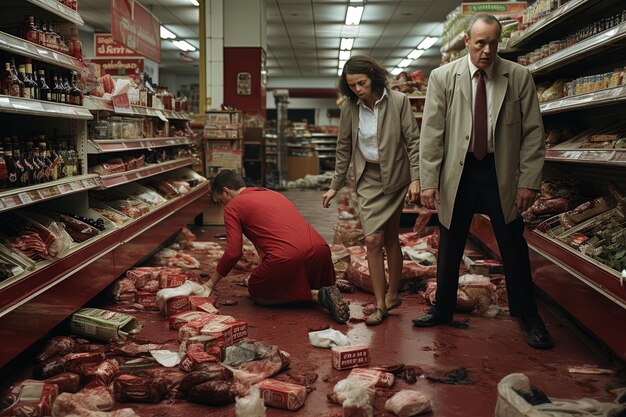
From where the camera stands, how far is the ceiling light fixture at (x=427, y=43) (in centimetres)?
1911

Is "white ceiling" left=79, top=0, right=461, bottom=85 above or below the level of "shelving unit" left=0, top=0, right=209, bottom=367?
above

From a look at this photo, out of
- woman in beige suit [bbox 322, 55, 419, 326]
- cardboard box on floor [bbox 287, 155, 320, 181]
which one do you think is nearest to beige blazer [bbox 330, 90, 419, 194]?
woman in beige suit [bbox 322, 55, 419, 326]

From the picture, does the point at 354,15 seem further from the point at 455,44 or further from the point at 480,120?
the point at 480,120

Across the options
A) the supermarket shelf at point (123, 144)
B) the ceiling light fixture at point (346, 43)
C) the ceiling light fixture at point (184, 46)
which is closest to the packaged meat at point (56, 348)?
the supermarket shelf at point (123, 144)

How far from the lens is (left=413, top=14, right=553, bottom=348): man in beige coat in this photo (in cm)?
365

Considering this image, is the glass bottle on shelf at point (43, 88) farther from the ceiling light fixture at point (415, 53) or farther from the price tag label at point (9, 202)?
the ceiling light fixture at point (415, 53)

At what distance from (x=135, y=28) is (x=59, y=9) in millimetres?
2986

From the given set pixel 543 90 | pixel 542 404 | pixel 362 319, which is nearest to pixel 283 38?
pixel 543 90

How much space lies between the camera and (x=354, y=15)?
616 inches

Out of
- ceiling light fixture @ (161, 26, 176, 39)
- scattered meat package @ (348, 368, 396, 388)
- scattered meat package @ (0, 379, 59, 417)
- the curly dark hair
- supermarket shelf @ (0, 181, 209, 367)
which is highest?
ceiling light fixture @ (161, 26, 176, 39)

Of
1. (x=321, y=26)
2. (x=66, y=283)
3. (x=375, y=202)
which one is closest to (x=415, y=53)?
(x=321, y=26)

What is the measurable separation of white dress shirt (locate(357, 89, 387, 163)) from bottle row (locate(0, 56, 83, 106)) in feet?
6.07

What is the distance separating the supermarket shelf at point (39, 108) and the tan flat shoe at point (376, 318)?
2243 mm

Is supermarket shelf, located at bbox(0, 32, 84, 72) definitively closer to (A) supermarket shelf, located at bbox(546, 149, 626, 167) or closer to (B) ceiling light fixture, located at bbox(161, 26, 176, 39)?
(A) supermarket shelf, located at bbox(546, 149, 626, 167)
